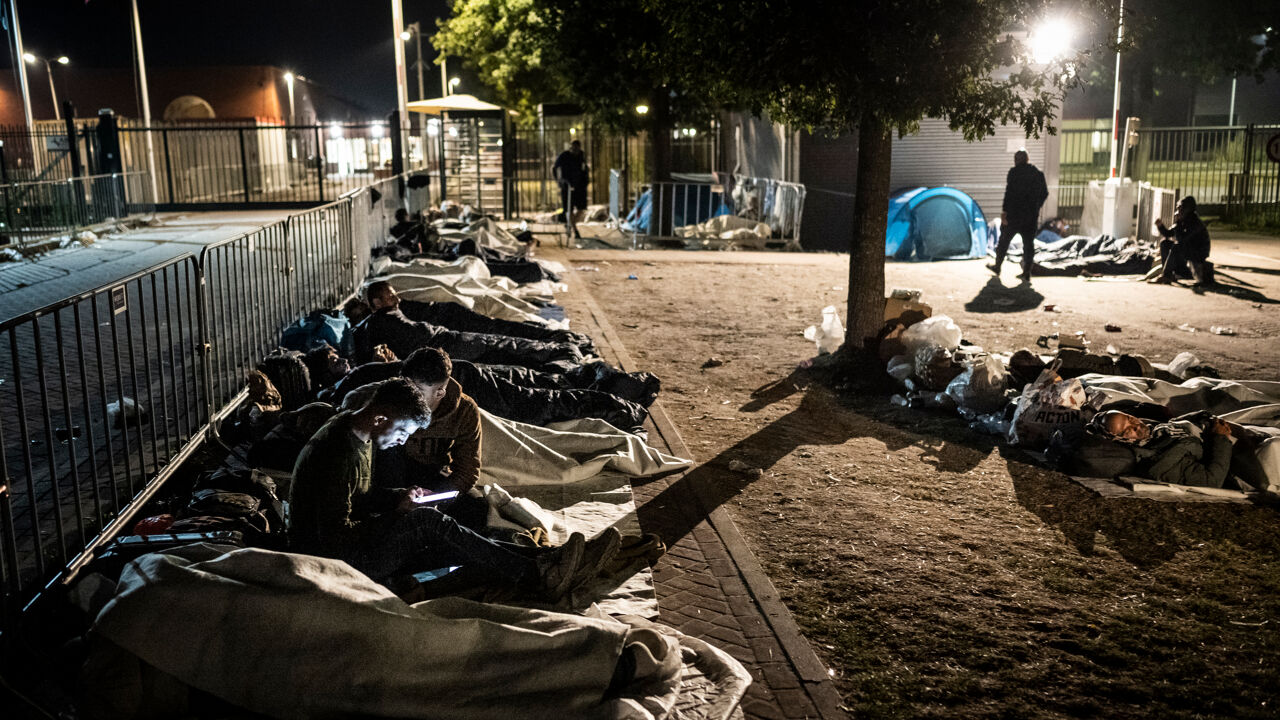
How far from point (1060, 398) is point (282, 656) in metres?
5.48

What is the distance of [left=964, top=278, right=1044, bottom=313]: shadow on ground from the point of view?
1327 cm

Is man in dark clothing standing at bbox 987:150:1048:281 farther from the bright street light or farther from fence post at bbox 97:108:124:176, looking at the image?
fence post at bbox 97:108:124:176

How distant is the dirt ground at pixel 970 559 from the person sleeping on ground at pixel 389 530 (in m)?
1.13

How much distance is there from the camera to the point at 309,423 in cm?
631

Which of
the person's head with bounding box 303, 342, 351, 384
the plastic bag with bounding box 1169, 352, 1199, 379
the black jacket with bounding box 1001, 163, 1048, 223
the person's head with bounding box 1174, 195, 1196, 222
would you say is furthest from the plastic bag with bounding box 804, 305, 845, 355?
the person's head with bounding box 1174, 195, 1196, 222

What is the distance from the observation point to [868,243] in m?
9.49

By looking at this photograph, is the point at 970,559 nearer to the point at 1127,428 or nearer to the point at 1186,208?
the point at 1127,428

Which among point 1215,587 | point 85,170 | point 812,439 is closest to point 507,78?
point 85,170

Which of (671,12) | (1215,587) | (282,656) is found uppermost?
(671,12)

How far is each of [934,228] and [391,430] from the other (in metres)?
15.6

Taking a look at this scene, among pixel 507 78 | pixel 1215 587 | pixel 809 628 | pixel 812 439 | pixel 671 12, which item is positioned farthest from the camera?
pixel 507 78

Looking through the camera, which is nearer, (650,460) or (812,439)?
(650,460)

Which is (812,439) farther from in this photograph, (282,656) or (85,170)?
(85,170)

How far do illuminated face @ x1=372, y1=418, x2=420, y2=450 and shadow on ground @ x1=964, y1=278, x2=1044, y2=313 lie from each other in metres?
9.77
